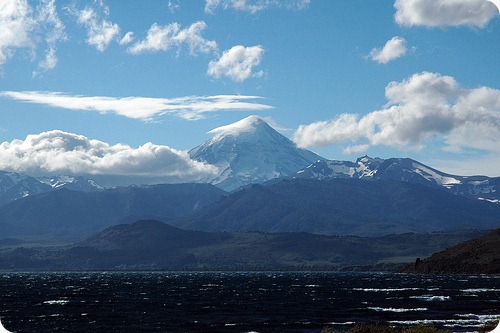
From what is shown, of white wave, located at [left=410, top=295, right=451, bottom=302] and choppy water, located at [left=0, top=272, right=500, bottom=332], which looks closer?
choppy water, located at [left=0, top=272, right=500, bottom=332]

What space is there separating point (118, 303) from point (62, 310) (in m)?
16.8

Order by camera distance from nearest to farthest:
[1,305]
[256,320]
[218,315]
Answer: [256,320], [218,315], [1,305]

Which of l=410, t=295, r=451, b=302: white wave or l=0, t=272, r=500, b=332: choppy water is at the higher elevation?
l=0, t=272, r=500, b=332: choppy water

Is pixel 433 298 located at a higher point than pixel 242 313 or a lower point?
lower

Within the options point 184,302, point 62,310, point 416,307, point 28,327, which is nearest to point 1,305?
point 62,310

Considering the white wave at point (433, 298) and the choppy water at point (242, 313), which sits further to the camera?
the white wave at point (433, 298)

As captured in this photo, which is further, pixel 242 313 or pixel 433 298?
pixel 433 298

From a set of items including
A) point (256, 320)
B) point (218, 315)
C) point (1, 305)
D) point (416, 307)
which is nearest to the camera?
point (256, 320)

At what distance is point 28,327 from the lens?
3462 inches

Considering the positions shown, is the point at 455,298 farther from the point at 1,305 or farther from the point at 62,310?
the point at 1,305

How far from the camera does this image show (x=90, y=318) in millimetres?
97812

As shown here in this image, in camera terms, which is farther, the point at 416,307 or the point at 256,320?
the point at 416,307

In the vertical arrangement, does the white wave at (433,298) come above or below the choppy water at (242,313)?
below

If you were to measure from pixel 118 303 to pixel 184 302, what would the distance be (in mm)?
11610
